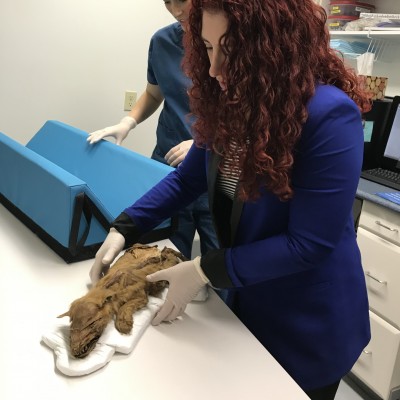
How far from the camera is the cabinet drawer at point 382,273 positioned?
171cm

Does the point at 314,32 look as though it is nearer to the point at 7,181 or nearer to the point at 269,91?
the point at 269,91

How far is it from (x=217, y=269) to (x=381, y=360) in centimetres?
124

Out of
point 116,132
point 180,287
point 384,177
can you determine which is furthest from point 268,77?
point 384,177

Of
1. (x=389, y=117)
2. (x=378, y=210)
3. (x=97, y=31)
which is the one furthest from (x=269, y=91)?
(x=97, y=31)

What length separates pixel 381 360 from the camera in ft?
5.79

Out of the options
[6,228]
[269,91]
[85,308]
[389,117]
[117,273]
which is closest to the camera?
[269,91]

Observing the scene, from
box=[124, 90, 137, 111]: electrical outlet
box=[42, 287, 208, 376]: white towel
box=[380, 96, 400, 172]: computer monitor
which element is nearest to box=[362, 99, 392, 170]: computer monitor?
box=[380, 96, 400, 172]: computer monitor

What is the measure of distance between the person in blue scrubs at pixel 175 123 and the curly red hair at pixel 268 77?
70 centimetres

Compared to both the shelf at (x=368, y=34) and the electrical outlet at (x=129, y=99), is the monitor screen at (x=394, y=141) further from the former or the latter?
the electrical outlet at (x=129, y=99)

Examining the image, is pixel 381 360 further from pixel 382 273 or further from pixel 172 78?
pixel 172 78

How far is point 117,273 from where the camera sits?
0.96 metres

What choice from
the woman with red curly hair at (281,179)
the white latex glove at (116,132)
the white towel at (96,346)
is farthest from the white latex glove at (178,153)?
the white towel at (96,346)

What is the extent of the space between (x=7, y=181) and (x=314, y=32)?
105cm

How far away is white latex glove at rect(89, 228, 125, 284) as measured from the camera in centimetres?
105
